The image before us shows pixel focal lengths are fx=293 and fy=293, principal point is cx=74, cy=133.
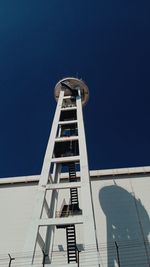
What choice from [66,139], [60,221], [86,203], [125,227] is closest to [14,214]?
[66,139]

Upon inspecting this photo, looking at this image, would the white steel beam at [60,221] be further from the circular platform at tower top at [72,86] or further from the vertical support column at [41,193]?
the circular platform at tower top at [72,86]

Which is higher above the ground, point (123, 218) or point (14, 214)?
point (14, 214)

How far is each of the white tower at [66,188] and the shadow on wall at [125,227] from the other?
2.02 meters

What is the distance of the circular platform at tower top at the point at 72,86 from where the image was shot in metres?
27.8

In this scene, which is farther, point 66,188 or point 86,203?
point 66,188

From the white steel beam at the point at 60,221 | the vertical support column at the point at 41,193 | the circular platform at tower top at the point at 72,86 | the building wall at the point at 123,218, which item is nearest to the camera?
the vertical support column at the point at 41,193

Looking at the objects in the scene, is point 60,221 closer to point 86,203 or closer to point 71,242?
point 86,203

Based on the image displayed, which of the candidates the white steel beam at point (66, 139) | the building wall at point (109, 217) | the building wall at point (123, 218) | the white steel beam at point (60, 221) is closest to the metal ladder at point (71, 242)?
the building wall at point (109, 217)

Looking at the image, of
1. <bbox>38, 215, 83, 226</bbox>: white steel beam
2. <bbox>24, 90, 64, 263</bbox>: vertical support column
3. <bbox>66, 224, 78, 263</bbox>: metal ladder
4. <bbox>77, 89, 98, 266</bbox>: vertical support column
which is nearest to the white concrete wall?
<bbox>66, 224, 78, 263</bbox>: metal ladder

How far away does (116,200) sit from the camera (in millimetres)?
22500

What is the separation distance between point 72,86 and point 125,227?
14.1 meters

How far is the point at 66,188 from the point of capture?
56.3 ft

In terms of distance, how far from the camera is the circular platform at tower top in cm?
2783

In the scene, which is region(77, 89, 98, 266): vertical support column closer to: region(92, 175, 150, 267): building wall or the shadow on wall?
region(92, 175, 150, 267): building wall
